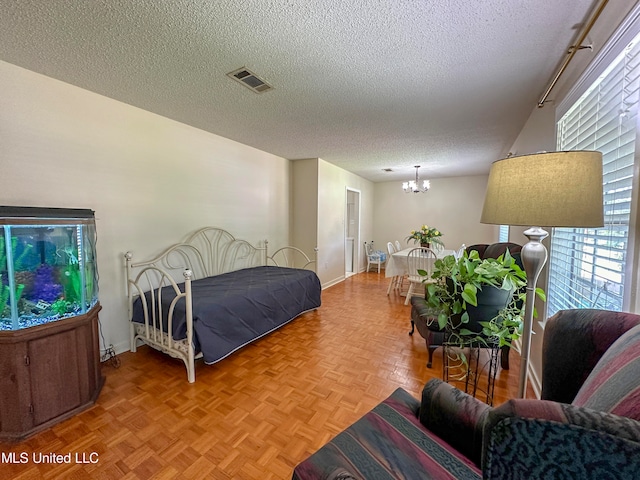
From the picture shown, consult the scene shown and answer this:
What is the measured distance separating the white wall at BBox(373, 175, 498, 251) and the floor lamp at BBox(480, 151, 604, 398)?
17.6 ft

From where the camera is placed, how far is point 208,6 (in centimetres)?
135

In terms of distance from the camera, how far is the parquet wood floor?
4.51 feet

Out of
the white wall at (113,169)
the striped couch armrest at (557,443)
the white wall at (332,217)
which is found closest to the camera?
the striped couch armrest at (557,443)

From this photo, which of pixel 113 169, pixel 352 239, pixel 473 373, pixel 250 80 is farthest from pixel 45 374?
pixel 352 239

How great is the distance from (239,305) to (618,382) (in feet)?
7.58

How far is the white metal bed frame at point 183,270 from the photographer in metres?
2.12

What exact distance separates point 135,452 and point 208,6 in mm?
2402

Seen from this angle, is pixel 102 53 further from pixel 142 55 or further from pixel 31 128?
pixel 31 128

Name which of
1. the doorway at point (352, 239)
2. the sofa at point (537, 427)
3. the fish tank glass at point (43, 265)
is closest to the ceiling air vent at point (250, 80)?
the fish tank glass at point (43, 265)

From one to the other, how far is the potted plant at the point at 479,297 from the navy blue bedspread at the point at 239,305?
1.66 metres

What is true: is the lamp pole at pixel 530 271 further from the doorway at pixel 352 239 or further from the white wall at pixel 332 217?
the doorway at pixel 352 239

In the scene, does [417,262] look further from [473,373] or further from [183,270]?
[183,270]

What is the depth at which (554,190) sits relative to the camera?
96cm

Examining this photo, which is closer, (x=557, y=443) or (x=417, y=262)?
(x=557, y=443)
